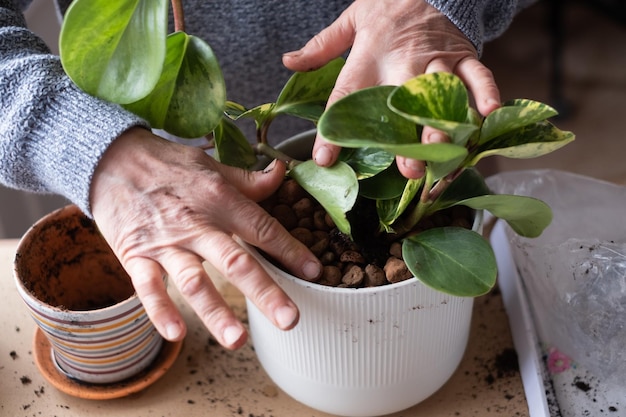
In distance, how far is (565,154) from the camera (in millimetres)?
1896

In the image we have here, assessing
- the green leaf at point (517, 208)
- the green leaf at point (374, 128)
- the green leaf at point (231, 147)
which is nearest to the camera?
the green leaf at point (374, 128)

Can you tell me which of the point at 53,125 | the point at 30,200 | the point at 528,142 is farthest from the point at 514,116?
the point at 30,200

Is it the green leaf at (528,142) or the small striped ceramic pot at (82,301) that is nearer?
the green leaf at (528,142)

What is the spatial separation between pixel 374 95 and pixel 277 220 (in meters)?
0.16

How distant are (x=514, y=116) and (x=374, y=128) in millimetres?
96

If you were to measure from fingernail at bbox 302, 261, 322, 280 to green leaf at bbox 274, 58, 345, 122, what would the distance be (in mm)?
142

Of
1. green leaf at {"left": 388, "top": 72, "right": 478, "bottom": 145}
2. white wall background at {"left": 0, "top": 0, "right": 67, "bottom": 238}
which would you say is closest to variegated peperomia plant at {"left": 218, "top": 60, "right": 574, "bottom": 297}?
green leaf at {"left": 388, "top": 72, "right": 478, "bottom": 145}

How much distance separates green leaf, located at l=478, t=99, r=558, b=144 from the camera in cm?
48

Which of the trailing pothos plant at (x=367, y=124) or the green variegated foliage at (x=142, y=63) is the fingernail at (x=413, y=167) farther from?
the green variegated foliage at (x=142, y=63)

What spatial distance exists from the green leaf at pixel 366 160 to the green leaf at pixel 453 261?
0.06 meters

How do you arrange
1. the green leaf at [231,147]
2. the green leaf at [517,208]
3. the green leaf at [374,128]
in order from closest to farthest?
1. the green leaf at [374,128]
2. the green leaf at [517,208]
3. the green leaf at [231,147]

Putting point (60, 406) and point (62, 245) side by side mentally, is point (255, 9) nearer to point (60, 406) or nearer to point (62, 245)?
point (62, 245)

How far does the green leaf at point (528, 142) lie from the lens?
0.49 m

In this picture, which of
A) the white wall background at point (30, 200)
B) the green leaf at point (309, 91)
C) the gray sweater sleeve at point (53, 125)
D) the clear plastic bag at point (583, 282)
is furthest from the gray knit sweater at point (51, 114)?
the white wall background at point (30, 200)
